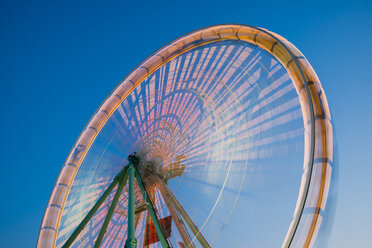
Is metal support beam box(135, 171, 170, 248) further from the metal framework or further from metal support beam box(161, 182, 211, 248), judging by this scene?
metal support beam box(161, 182, 211, 248)

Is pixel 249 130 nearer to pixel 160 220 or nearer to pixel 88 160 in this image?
pixel 160 220

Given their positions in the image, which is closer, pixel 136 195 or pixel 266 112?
pixel 266 112

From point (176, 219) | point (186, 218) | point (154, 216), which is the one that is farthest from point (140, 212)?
point (186, 218)

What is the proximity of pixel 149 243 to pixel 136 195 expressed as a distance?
1063mm

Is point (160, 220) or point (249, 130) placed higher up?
point (249, 130)

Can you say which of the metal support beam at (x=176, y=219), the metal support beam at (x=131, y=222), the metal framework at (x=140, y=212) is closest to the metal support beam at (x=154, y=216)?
the metal framework at (x=140, y=212)

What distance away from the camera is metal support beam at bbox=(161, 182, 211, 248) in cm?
Answer: 455

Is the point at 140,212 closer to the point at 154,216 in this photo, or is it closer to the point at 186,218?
the point at 154,216

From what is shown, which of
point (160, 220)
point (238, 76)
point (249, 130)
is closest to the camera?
point (249, 130)

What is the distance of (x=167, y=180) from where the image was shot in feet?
20.1

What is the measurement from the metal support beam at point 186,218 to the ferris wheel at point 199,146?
2cm

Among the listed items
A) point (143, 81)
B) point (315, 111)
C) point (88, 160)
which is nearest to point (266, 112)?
point (315, 111)

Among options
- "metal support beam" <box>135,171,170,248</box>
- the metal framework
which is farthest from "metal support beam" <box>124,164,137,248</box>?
"metal support beam" <box>135,171,170,248</box>

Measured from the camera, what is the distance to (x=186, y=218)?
5.25m
